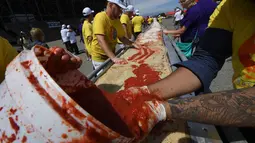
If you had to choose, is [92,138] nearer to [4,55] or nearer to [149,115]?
[149,115]

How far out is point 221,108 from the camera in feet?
3.41

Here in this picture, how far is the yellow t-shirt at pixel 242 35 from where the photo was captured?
115 centimetres

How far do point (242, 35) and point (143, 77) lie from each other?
1280mm

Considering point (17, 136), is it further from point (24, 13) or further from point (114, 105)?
point (24, 13)

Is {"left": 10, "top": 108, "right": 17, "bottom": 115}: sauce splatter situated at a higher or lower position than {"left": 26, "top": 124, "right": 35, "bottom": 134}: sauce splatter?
higher

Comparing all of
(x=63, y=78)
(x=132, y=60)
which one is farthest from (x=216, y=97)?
(x=132, y=60)

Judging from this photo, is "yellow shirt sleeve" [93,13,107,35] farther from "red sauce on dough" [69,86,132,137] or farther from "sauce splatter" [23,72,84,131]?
"sauce splatter" [23,72,84,131]

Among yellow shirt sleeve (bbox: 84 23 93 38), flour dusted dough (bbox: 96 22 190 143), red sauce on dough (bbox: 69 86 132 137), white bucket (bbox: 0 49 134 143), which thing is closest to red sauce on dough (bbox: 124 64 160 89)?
A: flour dusted dough (bbox: 96 22 190 143)

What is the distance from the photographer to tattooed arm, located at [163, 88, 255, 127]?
1.01 m

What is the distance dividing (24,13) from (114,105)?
2368 centimetres

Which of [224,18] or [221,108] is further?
[224,18]

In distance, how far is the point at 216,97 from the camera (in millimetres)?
1071

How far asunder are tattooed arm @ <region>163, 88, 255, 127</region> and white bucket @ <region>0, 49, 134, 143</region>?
15.2 inches

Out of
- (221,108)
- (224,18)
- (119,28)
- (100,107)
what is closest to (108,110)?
(100,107)
